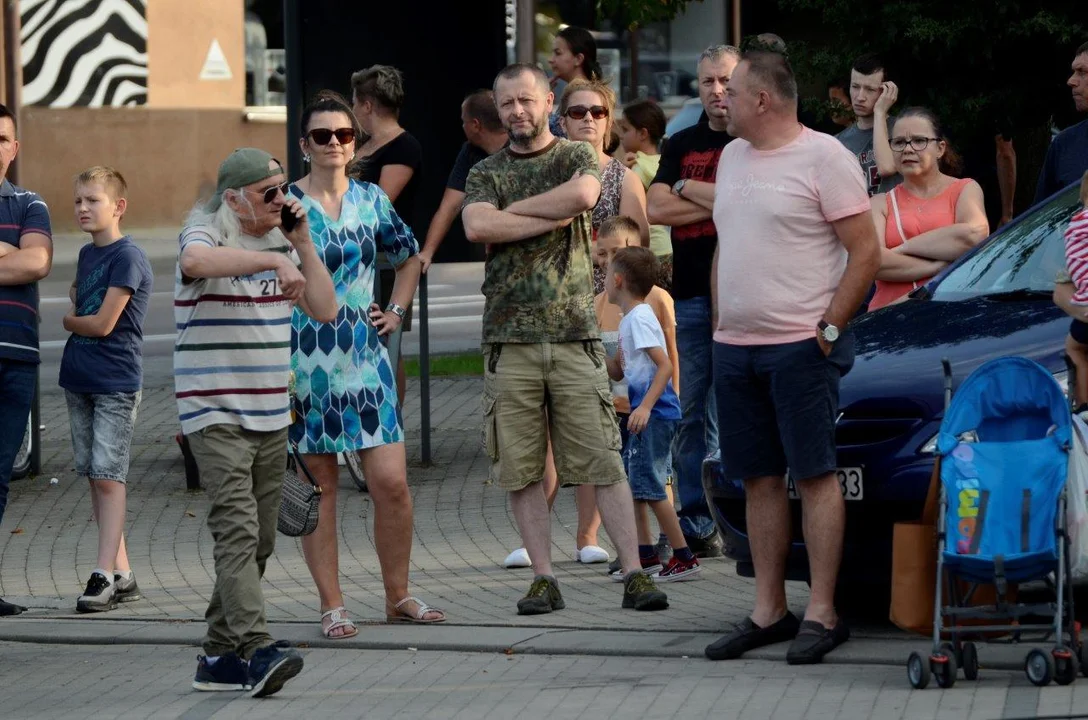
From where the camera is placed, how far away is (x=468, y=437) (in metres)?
12.4

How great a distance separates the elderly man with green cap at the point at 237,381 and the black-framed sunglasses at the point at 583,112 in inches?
96.0

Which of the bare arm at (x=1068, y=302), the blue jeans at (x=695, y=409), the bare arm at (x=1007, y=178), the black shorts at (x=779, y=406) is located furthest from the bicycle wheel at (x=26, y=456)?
the bare arm at (x=1068, y=302)

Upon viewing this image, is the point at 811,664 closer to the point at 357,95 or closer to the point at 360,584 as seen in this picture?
the point at 360,584

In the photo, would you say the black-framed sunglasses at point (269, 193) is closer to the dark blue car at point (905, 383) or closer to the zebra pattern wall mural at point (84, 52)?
the dark blue car at point (905, 383)

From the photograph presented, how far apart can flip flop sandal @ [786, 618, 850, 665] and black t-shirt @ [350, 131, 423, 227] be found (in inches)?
178

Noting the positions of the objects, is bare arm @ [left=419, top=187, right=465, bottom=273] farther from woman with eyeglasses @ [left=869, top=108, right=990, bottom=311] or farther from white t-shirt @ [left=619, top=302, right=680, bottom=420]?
woman with eyeglasses @ [left=869, top=108, right=990, bottom=311]

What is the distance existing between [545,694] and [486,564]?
2.42 metres

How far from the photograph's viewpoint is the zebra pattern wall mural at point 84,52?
30062mm

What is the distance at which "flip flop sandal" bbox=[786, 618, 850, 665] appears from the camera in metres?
6.86

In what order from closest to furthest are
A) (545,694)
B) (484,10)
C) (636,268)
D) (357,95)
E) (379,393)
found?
(545,694)
(379,393)
(636,268)
(357,95)
(484,10)

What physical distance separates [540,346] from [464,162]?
2.86 metres

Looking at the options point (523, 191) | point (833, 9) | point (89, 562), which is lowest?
point (89, 562)

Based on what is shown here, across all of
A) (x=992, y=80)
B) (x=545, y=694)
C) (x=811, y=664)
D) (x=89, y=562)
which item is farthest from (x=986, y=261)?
(x=89, y=562)

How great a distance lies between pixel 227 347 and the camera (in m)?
6.76
